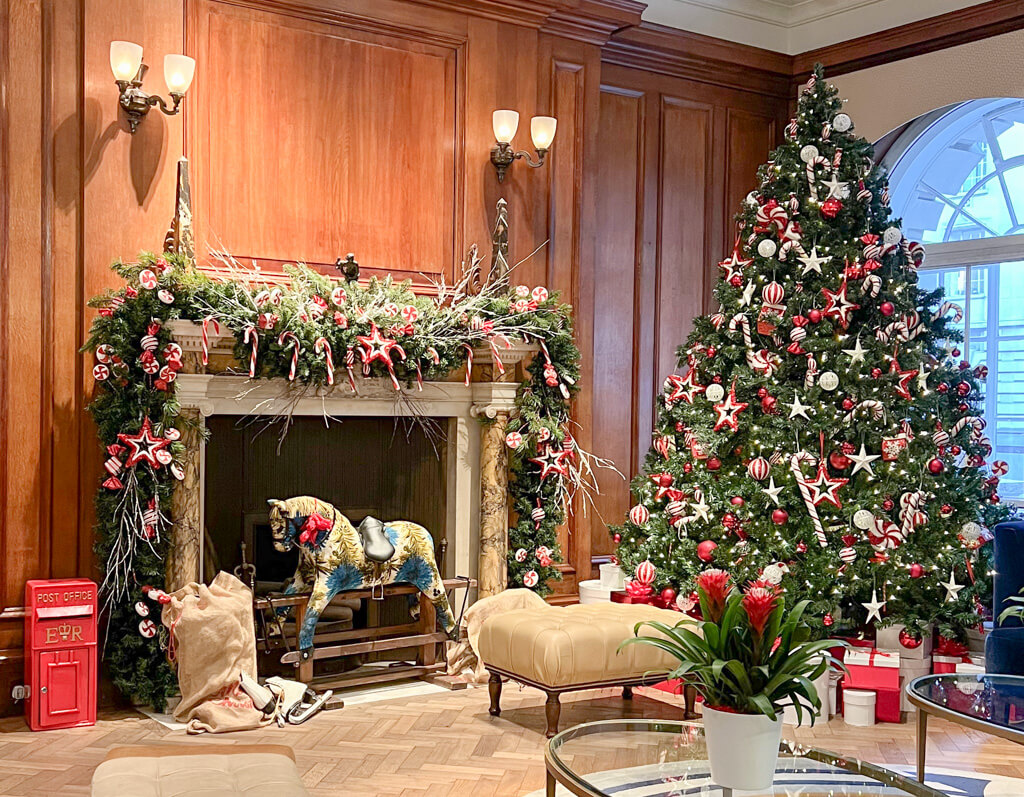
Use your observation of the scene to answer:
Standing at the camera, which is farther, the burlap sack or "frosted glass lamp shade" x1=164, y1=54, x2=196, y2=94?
"frosted glass lamp shade" x1=164, y1=54, x2=196, y2=94

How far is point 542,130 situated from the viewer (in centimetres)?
567

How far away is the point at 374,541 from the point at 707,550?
1.51 metres

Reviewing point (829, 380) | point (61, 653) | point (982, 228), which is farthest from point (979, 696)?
point (982, 228)

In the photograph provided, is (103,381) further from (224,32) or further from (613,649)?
(613,649)

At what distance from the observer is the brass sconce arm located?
18.6ft

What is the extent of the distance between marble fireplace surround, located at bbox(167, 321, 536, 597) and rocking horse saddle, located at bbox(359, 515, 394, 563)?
1.56 ft

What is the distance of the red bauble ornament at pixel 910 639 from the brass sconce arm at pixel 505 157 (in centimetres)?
277

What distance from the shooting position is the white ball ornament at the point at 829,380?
518 centimetres

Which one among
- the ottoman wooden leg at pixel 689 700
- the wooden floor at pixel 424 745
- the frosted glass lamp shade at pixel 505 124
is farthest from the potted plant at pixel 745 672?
the frosted glass lamp shade at pixel 505 124

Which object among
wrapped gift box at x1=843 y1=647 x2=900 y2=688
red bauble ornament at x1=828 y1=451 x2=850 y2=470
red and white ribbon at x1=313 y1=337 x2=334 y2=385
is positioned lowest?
wrapped gift box at x1=843 y1=647 x2=900 y2=688

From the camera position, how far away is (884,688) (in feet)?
15.8

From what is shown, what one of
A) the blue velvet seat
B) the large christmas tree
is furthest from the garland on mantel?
the blue velvet seat

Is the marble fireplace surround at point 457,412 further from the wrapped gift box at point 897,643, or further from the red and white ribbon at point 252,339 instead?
the wrapped gift box at point 897,643

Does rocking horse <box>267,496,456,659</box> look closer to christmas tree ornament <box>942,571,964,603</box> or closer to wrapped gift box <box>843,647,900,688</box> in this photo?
wrapped gift box <box>843,647,900,688</box>
